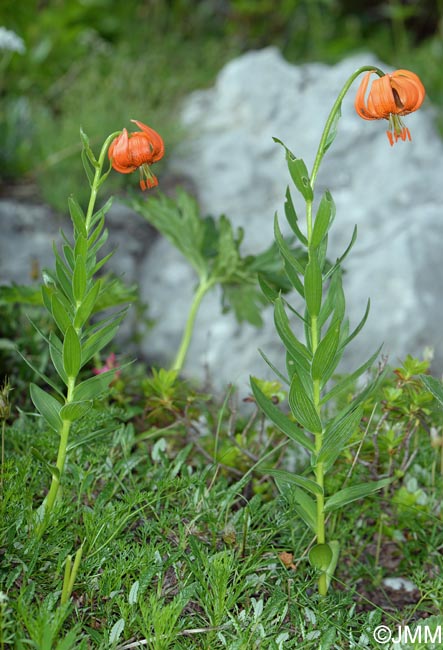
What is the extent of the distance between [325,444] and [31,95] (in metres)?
3.62

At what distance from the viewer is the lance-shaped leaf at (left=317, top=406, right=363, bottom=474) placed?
177 centimetres

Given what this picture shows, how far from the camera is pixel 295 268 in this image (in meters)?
1.76

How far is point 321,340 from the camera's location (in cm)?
174

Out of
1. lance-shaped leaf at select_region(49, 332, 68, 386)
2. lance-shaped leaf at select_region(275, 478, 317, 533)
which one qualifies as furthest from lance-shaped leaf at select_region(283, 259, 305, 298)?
lance-shaped leaf at select_region(49, 332, 68, 386)

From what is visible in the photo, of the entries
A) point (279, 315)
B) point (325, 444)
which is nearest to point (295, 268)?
point (279, 315)

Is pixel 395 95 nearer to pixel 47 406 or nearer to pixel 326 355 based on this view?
pixel 326 355

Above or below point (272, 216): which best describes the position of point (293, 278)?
below

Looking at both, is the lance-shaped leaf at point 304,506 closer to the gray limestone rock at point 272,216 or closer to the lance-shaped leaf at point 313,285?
the lance-shaped leaf at point 313,285

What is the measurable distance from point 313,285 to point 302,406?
0.27 meters

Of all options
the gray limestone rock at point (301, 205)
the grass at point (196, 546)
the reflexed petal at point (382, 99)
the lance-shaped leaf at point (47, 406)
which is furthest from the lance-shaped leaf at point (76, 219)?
the gray limestone rock at point (301, 205)

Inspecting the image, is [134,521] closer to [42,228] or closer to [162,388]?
[162,388]

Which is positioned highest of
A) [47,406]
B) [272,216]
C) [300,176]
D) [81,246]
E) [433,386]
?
[272,216]

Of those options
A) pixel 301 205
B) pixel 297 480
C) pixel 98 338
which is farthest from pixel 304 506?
pixel 301 205

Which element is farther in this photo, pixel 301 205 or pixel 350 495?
pixel 301 205
